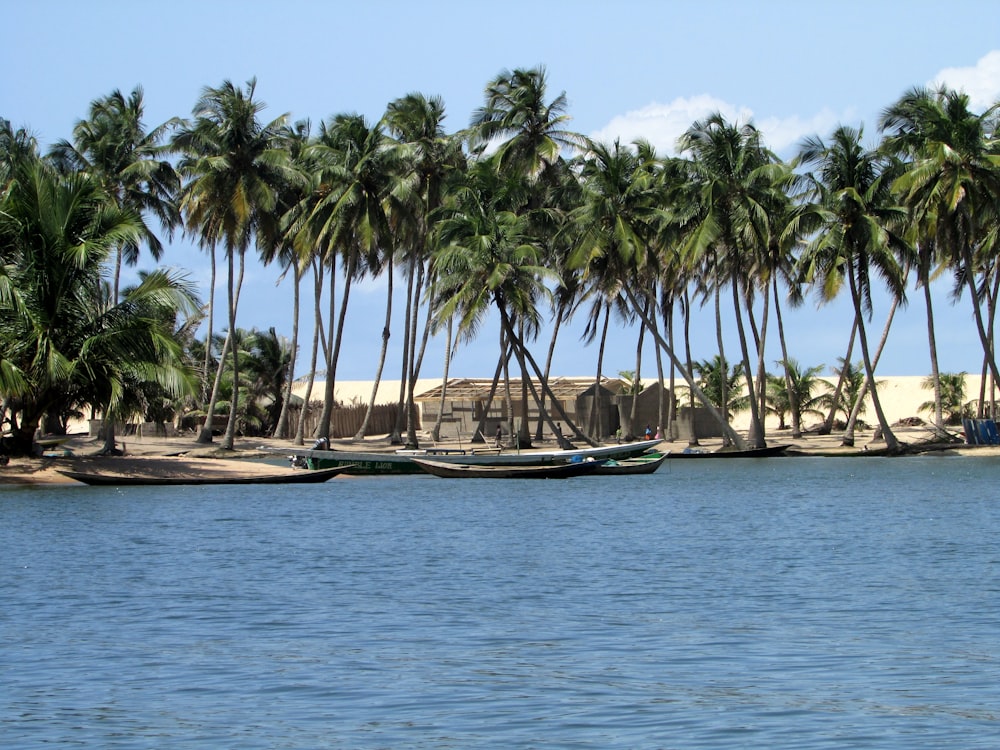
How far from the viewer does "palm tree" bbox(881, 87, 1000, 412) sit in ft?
167

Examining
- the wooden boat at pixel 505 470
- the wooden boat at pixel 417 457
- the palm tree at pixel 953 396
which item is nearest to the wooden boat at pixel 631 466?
the wooden boat at pixel 417 457

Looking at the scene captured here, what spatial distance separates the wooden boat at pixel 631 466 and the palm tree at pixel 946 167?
16.4m

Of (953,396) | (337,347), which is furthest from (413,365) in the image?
(953,396)

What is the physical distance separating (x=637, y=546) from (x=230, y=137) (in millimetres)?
36384

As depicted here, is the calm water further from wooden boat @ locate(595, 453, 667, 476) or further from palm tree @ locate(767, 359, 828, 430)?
palm tree @ locate(767, 359, 828, 430)

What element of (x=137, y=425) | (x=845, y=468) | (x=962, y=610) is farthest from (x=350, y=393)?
(x=962, y=610)

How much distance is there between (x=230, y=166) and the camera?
53.9 m

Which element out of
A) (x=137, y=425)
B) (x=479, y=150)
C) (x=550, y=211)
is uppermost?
(x=479, y=150)

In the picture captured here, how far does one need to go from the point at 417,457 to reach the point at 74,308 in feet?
42.6

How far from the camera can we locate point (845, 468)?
48.2 m

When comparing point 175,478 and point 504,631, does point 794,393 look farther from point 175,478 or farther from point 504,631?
point 504,631

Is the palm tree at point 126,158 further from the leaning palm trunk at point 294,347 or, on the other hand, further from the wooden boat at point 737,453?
the wooden boat at point 737,453

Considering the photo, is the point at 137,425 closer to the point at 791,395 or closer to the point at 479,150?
the point at 479,150

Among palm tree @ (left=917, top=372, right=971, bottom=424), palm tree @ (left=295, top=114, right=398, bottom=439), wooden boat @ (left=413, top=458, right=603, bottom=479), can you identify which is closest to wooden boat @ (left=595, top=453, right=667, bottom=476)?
wooden boat @ (left=413, top=458, right=603, bottom=479)
